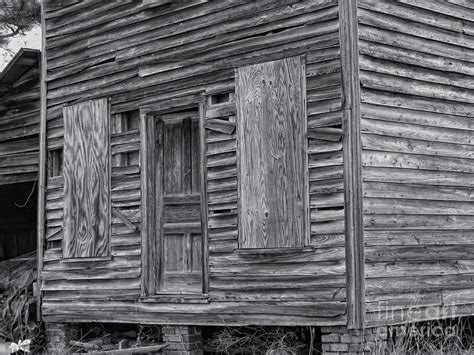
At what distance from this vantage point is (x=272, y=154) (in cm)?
1037

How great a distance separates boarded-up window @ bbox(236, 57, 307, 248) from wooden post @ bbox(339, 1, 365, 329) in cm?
55

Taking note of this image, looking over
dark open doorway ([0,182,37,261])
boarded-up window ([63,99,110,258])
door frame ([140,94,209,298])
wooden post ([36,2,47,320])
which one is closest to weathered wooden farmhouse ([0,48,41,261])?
wooden post ([36,2,47,320])

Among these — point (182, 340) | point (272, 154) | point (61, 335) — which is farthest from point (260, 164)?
point (61, 335)

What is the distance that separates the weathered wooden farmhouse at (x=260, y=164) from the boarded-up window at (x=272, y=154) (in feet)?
0.07

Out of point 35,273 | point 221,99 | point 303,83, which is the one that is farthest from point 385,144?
point 35,273

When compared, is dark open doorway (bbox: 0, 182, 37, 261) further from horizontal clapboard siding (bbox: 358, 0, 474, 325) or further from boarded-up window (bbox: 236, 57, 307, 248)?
horizontal clapboard siding (bbox: 358, 0, 474, 325)

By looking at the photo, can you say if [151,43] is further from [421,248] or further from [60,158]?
[421,248]

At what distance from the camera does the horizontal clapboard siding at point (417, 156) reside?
9.98 metres

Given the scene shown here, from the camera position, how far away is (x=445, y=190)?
10.9m

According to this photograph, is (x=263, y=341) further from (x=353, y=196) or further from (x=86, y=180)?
(x=86, y=180)

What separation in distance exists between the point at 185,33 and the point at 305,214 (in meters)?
2.96

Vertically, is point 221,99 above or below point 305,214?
above

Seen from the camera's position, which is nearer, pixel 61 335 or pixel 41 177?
pixel 61 335

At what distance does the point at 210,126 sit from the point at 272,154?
3.45ft
